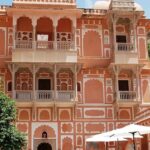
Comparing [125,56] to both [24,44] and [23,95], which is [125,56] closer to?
[24,44]

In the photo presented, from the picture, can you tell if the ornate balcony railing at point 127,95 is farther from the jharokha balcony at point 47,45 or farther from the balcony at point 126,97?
the jharokha balcony at point 47,45

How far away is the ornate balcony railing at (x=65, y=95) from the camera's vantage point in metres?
28.1

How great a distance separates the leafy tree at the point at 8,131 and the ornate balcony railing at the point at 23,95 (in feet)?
19.7

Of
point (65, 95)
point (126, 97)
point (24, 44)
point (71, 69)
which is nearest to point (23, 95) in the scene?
point (65, 95)

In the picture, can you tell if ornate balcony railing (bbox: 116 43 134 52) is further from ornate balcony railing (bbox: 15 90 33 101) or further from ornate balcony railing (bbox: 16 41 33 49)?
ornate balcony railing (bbox: 15 90 33 101)

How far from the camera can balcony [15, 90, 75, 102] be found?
27.8m

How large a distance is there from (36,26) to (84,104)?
20.7 feet

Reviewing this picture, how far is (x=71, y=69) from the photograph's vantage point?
28656 mm

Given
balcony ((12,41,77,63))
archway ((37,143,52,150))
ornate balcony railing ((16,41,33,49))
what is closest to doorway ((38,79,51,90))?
balcony ((12,41,77,63))

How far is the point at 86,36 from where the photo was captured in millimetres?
30219

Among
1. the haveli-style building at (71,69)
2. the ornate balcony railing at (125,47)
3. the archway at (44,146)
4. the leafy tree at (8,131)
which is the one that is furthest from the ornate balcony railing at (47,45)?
A: the leafy tree at (8,131)

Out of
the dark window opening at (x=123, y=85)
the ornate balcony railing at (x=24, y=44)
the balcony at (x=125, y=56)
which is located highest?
the ornate balcony railing at (x=24, y=44)

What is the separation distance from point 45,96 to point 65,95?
131cm

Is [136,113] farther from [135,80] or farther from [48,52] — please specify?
[48,52]
